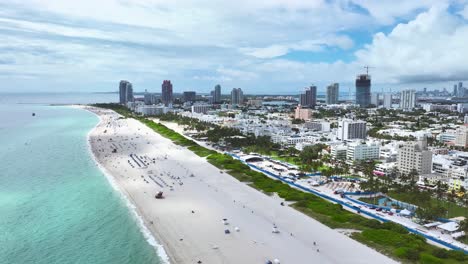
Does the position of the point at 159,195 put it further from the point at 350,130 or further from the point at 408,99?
the point at 408,99

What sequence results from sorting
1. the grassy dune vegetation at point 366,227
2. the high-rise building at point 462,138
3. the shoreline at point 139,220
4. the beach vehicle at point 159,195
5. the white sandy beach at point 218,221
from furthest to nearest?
the high-rise building at point 462,138
the beach vehicle at point 159,195
the shoreline at point 139,220
the white sandy beach at point 218,221
the grassy dune vegetation at point 366,227

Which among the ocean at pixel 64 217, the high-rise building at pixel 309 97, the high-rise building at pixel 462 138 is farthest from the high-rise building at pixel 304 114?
the ocean at pixel 64 217

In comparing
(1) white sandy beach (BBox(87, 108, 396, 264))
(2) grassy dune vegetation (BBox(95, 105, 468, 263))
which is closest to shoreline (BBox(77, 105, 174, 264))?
(1) white sandy beach (BBox(87, 108, 396, 264))

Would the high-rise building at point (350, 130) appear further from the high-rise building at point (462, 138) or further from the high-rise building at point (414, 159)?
the high-rise building at point (414, 159)

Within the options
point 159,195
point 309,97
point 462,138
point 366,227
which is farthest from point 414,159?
point 309,97

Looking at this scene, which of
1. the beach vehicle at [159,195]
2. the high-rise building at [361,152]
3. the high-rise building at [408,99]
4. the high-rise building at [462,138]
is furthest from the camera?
the high-rise building at [408,99]

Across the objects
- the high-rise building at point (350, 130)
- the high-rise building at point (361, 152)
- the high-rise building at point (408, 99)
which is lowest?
the high-rise building at point (361, 152)

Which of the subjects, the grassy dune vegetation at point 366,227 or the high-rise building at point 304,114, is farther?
the high-rise building at point 304,114
